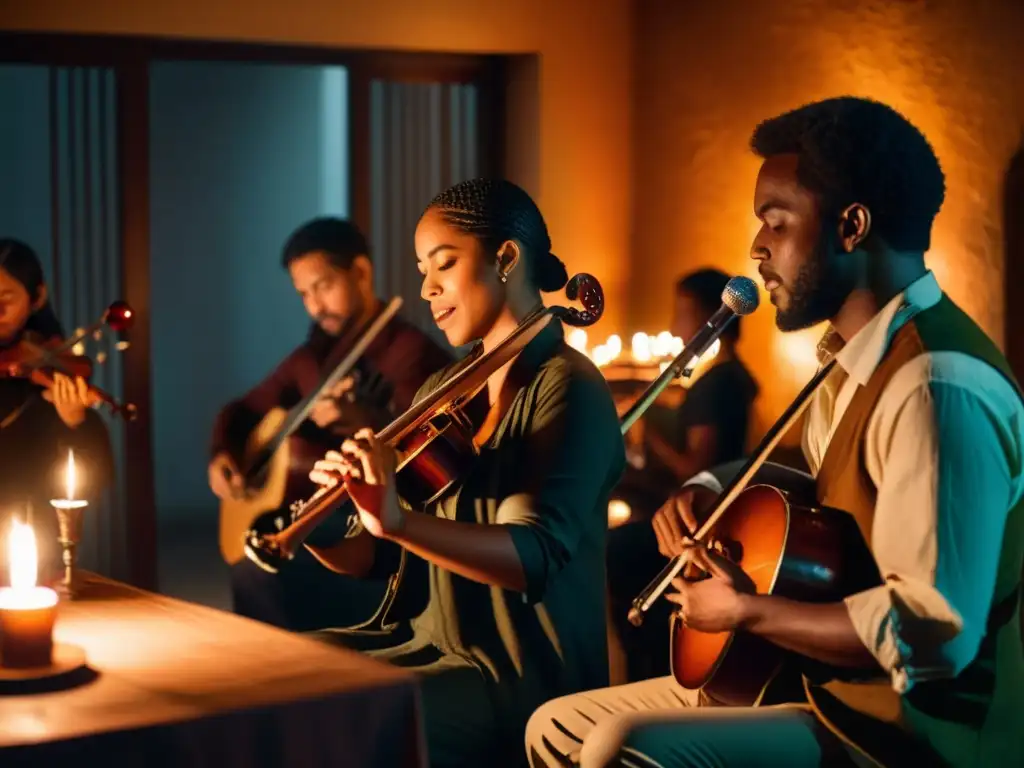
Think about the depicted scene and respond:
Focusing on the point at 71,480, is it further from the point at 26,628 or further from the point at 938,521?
the point at 938,521

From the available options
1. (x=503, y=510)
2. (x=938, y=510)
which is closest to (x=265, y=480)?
(x=503, y=510)

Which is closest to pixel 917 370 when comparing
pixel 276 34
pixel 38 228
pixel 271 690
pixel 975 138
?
pixel 271 690

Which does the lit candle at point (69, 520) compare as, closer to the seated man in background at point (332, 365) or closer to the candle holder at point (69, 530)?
the candle holder at point (69, 530)

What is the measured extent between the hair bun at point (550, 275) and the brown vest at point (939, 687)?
621 millimetres

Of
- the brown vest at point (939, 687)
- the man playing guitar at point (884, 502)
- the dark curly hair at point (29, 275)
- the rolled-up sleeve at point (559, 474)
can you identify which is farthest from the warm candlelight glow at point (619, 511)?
the brown vest at point (939, 687)

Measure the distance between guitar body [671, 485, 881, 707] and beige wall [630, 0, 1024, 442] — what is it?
2.13 meters

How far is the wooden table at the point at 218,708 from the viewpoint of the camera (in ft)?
5.66

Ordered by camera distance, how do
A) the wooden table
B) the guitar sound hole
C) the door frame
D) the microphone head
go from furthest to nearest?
the door frame → the microphone head → the guitar sound hole → the wooden table

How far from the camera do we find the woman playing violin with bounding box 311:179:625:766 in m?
2.20

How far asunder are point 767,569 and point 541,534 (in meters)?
0.36

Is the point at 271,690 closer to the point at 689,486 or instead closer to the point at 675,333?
the point at 689,486

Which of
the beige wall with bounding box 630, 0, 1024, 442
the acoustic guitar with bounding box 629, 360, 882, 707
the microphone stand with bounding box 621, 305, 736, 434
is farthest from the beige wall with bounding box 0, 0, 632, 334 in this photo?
the acoustic guitar with bounding box 629, 360, 882, 707

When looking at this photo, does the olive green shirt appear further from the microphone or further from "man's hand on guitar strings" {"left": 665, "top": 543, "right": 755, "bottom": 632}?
"man's hand on guitar strings" {"left": 665, "top": 543, "right": 755, "bottom": 632}

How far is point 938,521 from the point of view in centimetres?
183
